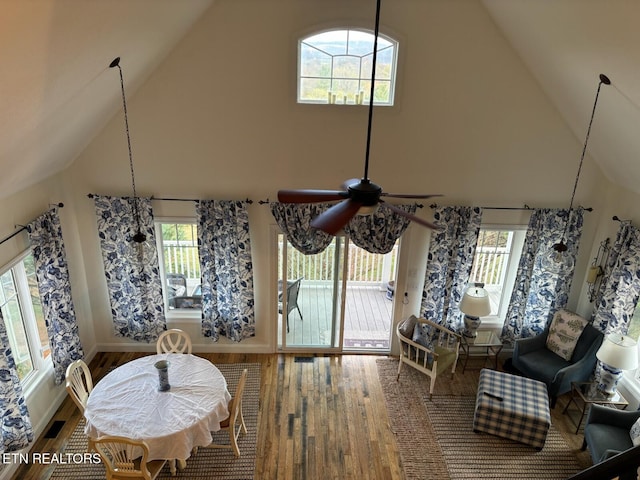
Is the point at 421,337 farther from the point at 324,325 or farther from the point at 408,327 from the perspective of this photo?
the point at 324,325

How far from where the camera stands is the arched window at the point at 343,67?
5.25 metres

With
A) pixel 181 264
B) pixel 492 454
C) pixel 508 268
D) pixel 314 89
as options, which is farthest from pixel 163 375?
pixel 508 268

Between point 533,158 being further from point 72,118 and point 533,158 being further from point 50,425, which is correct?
point 50,425

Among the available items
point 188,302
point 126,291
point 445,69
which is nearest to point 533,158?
point 445,69

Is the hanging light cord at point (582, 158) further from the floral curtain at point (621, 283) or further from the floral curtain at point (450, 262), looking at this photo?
the floral curtain at point (450, 262)

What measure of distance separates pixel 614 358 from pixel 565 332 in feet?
3.28

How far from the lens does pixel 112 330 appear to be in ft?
21.2

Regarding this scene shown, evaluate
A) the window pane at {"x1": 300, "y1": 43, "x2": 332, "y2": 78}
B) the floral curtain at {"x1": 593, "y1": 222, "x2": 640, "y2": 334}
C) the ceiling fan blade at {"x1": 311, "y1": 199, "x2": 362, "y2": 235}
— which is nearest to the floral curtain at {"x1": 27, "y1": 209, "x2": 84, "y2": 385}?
the window pane at {"x1": 300, "y1": 43, "x2": 332, "y2": 78}

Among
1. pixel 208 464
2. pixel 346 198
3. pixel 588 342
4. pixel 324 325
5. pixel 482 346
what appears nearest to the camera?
pixel 346 198

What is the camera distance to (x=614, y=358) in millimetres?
5082

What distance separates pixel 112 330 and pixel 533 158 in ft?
19.9

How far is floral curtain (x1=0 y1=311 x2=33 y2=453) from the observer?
4.24 m

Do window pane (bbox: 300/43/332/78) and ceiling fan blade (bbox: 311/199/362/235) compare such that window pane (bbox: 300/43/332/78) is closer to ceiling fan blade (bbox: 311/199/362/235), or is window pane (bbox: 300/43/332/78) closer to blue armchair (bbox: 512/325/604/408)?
ceiling fan blade (bbox: 311/199/362/235)

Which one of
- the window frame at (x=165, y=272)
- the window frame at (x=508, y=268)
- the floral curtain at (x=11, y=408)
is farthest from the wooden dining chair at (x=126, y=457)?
the window frame at (x=508, y=268)
